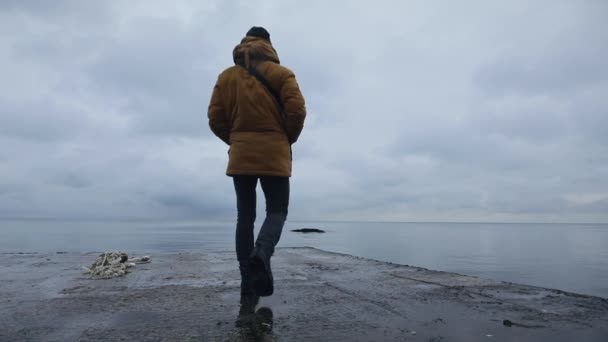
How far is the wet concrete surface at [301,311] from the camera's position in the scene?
2434mm

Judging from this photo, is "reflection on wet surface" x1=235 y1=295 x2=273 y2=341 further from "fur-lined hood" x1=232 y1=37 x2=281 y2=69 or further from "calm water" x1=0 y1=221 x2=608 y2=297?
"calm water" x1=0 y1=221 x2=608 y2=297

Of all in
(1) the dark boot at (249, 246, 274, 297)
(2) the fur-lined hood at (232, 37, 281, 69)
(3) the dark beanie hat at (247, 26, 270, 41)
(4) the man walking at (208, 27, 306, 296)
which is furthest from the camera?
(3) the dark beanie hat at (247, 26, 270, 41)

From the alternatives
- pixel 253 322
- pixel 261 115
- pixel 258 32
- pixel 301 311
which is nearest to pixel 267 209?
pixel 261 115

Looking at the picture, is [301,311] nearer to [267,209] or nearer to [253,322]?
[253,322]

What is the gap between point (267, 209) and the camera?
3582 millimetres

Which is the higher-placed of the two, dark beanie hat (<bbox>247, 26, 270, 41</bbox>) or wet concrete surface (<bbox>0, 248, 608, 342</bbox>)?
dark beanie hat (<bbox>247, 26, 270, 41</bbox>)

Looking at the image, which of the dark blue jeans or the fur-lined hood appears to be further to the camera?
the fur-lined hood

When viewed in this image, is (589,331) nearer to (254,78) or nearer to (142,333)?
(142,333)

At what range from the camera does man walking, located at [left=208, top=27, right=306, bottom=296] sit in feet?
11.0

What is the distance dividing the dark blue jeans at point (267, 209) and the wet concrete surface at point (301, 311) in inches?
19.3

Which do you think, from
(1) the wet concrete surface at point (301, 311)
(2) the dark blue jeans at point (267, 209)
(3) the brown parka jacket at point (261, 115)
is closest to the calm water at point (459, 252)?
(1) the wet concrete surface at point (301, 311)

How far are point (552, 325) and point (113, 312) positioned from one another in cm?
298

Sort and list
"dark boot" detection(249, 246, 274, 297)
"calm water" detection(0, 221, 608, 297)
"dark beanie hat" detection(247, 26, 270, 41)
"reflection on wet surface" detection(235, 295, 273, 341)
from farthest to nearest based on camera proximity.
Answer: "calm water" detection(0, 221, 608, 297), "dark beanie hat" detection(247, 26, 270, 41), "dark boot" detection(249, 246, 274, 297), "reflection on wet surface" detection(235, 295, 273, 341)

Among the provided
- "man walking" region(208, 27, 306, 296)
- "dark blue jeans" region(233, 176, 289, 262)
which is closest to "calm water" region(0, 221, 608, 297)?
"dark blue jeans" region(233, 176, 289, 262)
